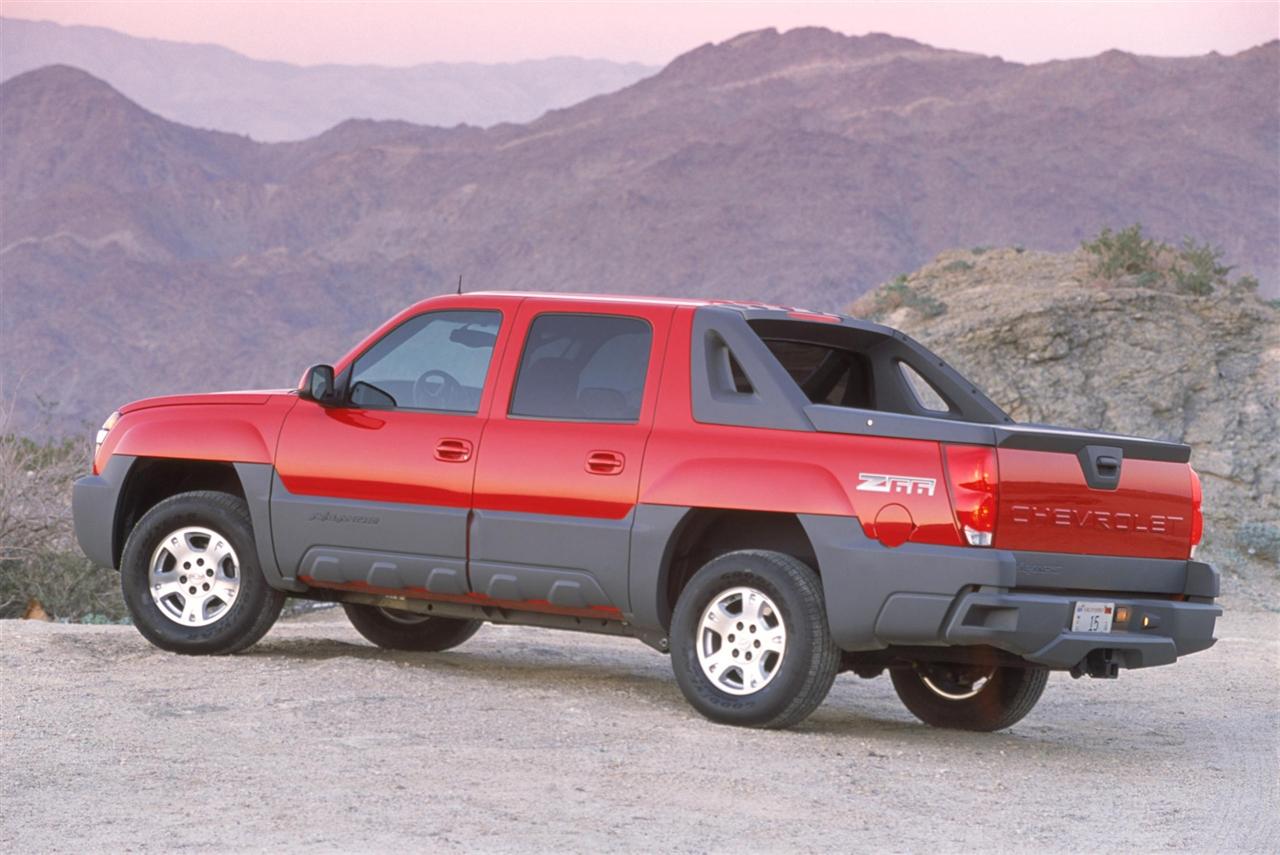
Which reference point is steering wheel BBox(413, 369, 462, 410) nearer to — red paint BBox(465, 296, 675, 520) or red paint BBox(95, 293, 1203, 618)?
red paint BBox(95, 293, 1203, 618)

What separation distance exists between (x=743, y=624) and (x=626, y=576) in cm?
59

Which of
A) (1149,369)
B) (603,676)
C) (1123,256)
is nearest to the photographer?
(603,676)

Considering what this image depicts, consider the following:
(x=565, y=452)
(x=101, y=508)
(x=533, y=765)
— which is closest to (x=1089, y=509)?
(x=565, y=452)

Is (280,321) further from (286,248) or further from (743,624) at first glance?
(743,624)

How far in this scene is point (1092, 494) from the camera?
26.0ft

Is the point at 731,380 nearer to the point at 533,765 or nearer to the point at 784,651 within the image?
the point at 784,651

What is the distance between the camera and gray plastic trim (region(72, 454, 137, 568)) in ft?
32.9

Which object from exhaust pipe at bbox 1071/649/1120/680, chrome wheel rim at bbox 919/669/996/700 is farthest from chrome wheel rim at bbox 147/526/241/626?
exhaust pipe at bbox 1071/649/1120/680

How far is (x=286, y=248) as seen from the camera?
89.9 metres

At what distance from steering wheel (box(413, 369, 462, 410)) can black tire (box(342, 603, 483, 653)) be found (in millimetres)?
2006

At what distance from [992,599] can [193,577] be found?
4.49 m

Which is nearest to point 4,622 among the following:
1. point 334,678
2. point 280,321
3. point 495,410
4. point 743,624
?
point 334,678

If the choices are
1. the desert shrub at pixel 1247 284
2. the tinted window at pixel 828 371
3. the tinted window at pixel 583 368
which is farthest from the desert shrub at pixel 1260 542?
the tinted window at pixel 583 368

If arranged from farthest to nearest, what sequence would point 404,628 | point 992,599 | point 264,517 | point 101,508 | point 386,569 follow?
point 404,628 < point 101,508 < point 264,517 < point 386,569 < point 992,599
